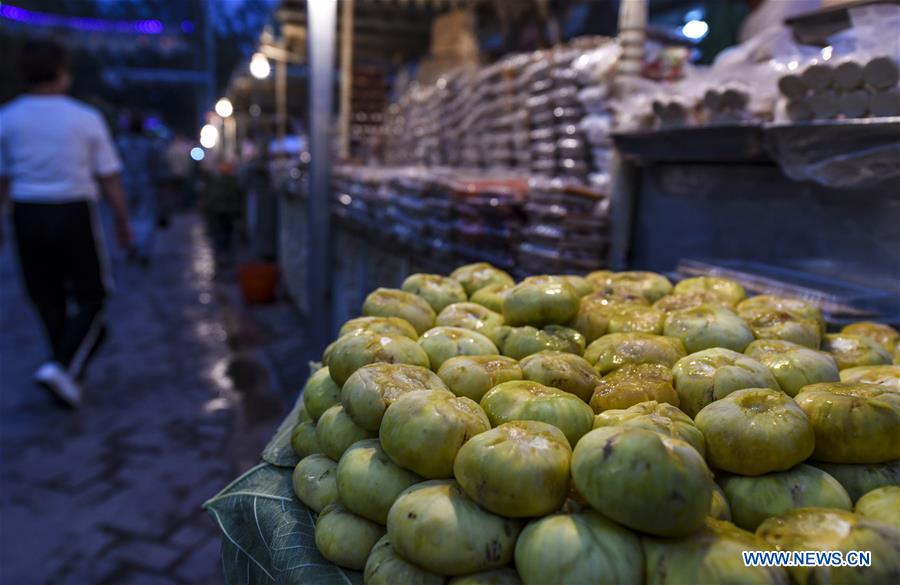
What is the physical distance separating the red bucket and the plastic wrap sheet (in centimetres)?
616

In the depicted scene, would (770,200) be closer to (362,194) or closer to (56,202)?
(362,194)

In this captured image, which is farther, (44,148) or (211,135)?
(211,135)

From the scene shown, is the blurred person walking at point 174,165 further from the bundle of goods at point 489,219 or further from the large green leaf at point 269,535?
the large green leaf at point 269,535

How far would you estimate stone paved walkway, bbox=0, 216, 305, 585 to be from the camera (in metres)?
2.82

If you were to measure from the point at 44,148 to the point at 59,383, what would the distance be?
1.42m

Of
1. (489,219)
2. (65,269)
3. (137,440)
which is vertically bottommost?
(137,440)

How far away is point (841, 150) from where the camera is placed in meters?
1.82

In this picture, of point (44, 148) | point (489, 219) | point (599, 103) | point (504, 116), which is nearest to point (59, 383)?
point (44, 148)

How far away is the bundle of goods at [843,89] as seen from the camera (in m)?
1.74

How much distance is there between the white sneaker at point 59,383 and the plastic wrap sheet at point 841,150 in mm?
4006

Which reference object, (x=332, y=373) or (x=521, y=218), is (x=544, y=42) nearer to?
(x=521, y=218)

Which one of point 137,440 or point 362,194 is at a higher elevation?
point 362,194

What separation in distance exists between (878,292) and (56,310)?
176 inches

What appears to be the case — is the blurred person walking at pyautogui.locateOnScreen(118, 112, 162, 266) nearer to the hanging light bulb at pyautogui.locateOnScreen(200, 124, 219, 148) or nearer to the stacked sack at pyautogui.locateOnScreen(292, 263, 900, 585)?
the stacked sack at pyautogui.locateOnScreen(292, 263, 900, 585)
